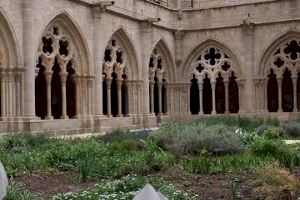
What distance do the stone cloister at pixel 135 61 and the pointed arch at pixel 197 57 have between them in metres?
0.04

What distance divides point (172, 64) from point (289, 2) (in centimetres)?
494

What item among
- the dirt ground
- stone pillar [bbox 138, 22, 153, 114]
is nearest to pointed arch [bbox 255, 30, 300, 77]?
stone pillar [bbox 138, 22, 153, 114]

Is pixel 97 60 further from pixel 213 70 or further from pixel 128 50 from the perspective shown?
pixel 213 70

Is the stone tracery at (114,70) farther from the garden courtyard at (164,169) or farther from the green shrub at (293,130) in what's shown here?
the garden courtyard at (164,169)

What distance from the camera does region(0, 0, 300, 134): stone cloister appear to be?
12.8m

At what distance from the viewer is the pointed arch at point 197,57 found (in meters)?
19.2

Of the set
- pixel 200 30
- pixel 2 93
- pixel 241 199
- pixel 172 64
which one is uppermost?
pixel 200 30

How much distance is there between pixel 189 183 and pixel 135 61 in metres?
11.9

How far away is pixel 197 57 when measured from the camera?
20.1 meters

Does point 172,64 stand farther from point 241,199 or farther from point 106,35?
point 241,199

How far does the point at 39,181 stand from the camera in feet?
21.1

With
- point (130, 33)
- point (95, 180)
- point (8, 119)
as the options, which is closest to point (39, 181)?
point (95, 180)

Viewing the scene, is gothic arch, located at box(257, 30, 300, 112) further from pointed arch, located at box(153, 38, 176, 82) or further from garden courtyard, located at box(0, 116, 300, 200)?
garden courtyard, located at box(0, 116, 300, 200)

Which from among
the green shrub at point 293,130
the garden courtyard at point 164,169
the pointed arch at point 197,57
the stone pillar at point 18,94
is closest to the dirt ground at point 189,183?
the garden courtyard at point 164,169
